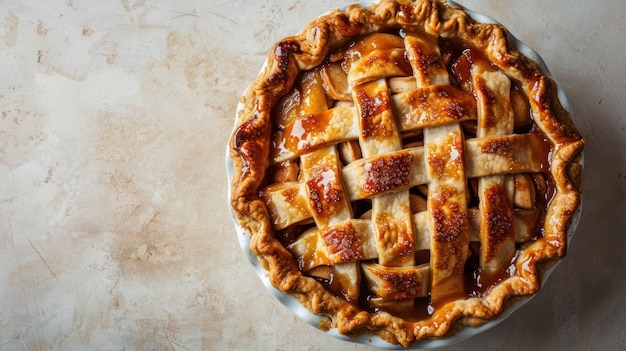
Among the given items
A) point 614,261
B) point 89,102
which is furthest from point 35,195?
point 614,261

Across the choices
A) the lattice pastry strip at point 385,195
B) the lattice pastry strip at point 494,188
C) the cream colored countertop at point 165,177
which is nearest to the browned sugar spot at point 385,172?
the lattice pastry strip at point 385,195

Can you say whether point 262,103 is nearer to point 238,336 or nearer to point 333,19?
point 333,19

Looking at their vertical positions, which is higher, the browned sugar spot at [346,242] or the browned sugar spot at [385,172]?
the browned sugar spot at [385,172]

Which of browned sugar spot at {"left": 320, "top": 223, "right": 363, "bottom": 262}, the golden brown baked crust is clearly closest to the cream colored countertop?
the golden brown baked crust

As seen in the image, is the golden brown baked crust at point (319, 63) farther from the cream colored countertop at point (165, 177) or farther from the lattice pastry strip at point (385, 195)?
the cream colored countertop at point (165, 177)

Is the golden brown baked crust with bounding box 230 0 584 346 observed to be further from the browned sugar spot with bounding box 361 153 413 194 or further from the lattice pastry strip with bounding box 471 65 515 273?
the browned sugar spot with bounding box 361 153 413 194

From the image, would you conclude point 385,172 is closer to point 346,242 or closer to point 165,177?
point 346,242
